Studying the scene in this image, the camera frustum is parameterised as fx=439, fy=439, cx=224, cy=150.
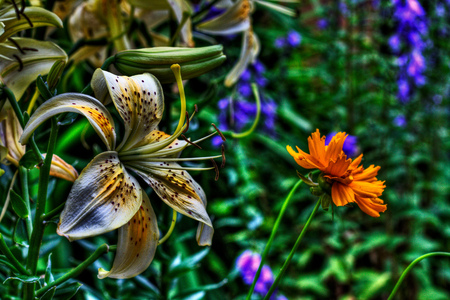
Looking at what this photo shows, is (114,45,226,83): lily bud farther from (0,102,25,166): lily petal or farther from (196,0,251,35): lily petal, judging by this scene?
(196,0,251,35): lily petal

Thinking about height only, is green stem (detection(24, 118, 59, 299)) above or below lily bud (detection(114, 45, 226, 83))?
below

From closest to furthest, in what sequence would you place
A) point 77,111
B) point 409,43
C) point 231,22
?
1. point 77,111
2. point 231,22
3. point 409,43

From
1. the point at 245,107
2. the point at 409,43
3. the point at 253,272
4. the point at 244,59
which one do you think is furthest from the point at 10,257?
the point at 409,43

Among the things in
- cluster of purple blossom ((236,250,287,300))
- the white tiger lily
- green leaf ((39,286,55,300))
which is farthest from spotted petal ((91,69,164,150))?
cluster of purple blossom ((236,250,287,300))

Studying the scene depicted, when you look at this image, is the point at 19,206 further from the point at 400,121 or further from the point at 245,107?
the point at 400,121

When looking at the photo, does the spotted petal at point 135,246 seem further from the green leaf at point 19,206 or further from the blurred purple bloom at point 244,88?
the blurred purple bloom at point 244,88

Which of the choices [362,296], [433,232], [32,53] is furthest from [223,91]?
[433,232]
